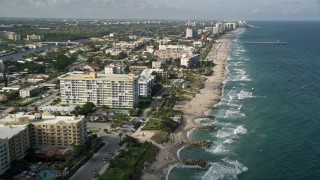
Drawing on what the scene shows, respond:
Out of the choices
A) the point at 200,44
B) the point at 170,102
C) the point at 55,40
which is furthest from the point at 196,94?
the point at 55,40

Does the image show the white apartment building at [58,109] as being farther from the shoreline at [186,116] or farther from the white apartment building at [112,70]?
the white apartment building at [112,70]

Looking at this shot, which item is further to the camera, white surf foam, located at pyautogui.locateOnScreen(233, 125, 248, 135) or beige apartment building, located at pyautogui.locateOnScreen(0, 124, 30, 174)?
white surf foam, located at pyautogui.locateOnScreen(233, 125, 248, 135)

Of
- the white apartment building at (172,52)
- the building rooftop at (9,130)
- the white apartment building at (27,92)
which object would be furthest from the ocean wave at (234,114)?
the white apartment building at (172,52)

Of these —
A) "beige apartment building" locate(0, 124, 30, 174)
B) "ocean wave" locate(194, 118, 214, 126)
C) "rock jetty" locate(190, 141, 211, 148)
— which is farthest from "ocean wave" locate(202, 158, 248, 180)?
"beige apartment building" locate(0, 124, 30, 174)

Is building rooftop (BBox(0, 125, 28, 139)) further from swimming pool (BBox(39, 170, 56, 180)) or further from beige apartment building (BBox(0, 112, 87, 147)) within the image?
swimming pool (BBox(39, 170, 56, 180))

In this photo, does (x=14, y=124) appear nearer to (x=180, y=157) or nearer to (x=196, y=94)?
(x=180, y=157)
